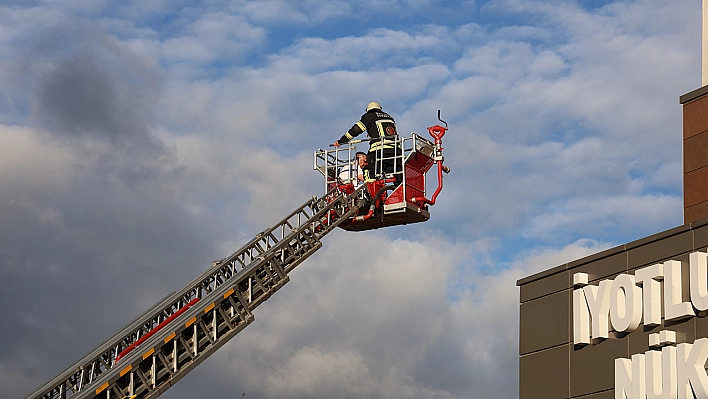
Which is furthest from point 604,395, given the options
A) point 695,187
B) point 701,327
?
point 695,187

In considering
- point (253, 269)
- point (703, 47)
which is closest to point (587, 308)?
point (703, 47)

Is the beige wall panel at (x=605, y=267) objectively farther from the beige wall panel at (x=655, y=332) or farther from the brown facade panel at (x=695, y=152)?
the brown facade panel at (x=695, y=152)

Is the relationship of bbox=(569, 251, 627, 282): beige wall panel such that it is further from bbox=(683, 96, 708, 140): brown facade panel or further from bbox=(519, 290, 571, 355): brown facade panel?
bbox=(683, 96, 708, 140): brown facade panel

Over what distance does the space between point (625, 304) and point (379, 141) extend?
12.2 meters

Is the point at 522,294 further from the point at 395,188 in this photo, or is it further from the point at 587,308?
the point at 395,188

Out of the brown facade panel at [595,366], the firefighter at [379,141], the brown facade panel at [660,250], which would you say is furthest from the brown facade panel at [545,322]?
the firefighter at [379,141]

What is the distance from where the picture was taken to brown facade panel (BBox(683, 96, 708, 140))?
20.2 m

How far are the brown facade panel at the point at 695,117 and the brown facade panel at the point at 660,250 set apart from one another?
2.46 metres

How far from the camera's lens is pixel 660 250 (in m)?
19.0

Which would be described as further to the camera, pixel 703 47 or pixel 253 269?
pixel 253 269

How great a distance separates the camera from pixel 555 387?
20719 millimetres

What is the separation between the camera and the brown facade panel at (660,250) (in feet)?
60.9

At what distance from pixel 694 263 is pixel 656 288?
3.04 feet

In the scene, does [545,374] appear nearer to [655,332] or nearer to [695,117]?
[655,332]
